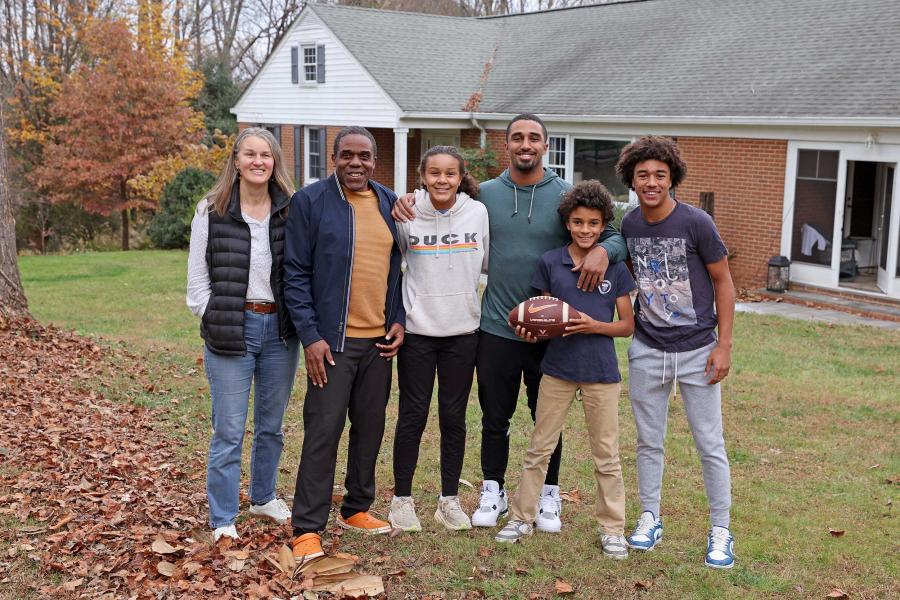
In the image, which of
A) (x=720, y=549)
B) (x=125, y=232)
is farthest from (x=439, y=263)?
(x=125, y=232)

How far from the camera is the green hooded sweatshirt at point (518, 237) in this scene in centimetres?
459

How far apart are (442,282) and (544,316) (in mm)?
563

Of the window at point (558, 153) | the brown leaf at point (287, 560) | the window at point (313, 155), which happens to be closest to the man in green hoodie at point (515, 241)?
the brown leaf at point (287, 560)

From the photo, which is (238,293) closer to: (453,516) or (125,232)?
(453,516)

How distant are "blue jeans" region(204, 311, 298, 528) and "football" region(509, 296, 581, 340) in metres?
1.14

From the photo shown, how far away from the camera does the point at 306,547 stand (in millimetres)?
4324

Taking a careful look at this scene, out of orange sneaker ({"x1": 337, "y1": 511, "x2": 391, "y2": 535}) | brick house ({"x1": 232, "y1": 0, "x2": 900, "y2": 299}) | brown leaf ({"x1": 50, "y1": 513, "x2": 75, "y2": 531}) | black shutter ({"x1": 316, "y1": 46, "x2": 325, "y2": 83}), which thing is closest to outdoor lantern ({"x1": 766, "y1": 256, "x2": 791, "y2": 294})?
brick house ({"x1": 232, "y1": 0, "x2": 900, "y2": 299})

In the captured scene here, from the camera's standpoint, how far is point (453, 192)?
4.50m

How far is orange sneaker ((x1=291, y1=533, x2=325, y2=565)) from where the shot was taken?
428cm

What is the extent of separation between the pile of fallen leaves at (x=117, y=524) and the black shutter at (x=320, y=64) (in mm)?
17150

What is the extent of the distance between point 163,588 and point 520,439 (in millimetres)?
3446

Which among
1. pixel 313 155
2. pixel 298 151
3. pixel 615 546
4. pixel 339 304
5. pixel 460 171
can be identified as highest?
pixel 298 151

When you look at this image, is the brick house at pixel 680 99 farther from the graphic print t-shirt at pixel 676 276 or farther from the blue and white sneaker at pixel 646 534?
the blue and white sneaker at pixel 646 534

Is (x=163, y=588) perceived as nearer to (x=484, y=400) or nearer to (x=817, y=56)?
(x=484, y=400)
